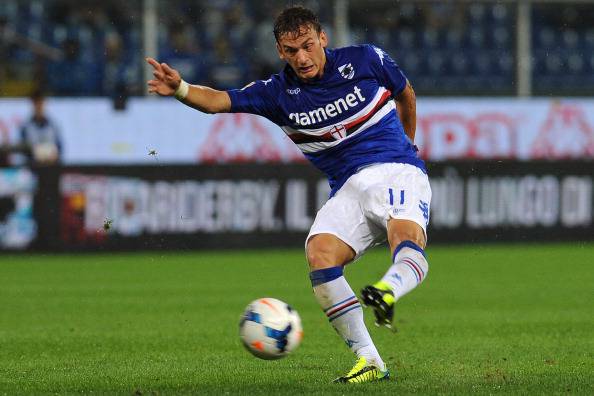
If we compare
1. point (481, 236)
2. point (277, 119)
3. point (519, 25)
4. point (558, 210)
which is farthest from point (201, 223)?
point (277, 119)

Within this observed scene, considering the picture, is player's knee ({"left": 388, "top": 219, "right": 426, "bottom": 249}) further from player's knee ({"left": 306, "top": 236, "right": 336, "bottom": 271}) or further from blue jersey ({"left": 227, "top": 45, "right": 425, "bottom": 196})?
blue jersey ({"left": 227, "top": 45, "right": 425, "bottom": 196})

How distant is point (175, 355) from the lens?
26.6ft

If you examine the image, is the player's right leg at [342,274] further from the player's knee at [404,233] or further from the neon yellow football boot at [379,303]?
A: the neon yellow football boot at [379,303]

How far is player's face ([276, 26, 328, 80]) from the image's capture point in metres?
6.62

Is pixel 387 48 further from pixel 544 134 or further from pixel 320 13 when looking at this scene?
pixel 544 134

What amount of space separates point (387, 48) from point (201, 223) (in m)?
6.09

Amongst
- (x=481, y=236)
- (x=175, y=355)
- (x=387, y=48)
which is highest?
(x=387, y=48)

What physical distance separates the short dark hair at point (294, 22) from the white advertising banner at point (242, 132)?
10.9 metres

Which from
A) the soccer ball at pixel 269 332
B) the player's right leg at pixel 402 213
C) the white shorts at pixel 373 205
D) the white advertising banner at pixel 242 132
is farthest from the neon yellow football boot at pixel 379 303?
the white advertising banner at pixel 242 132

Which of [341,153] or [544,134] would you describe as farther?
[544,134]

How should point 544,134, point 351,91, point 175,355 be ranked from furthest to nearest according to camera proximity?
point 544,134
point 175,355
point 351,91

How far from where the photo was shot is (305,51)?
21.9 ft

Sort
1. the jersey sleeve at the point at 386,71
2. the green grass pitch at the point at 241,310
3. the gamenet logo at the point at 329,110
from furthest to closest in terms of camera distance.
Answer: the jersey sleeve at the point at 386,71, the gamenet logo at the point at 329,110, the green grass pitch at the point at 241,310

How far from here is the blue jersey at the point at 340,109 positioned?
6.90 m
